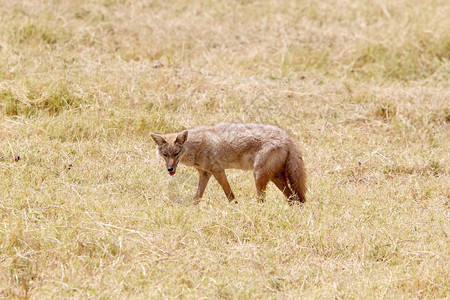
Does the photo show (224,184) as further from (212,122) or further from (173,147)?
(212,122)

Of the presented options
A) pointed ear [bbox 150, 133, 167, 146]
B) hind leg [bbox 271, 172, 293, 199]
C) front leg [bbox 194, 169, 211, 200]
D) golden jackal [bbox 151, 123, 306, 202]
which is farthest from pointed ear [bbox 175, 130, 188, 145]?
hind leg [bbox 271, 172, 293, 199]

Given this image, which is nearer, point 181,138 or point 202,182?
point 181,138

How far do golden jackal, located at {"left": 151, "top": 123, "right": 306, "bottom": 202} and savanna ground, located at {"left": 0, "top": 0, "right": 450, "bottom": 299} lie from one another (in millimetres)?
287

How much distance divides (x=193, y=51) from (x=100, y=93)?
319 centimetres

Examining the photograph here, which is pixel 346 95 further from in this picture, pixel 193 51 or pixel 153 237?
pixel 153 237

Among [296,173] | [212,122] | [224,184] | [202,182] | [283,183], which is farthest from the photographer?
[212,122]

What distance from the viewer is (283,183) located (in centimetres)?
742

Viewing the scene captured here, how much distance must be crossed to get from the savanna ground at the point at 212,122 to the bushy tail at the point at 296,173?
0.71 feet

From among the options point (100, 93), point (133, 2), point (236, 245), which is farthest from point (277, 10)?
point (236, 245)

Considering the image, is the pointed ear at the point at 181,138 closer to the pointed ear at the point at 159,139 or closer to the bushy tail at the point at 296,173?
the pointed ear at the point at 159,139

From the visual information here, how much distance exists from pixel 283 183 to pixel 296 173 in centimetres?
28

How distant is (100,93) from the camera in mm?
9742

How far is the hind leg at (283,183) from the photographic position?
737cm

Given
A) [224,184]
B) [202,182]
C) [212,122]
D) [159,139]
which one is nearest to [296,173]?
[224,184]
